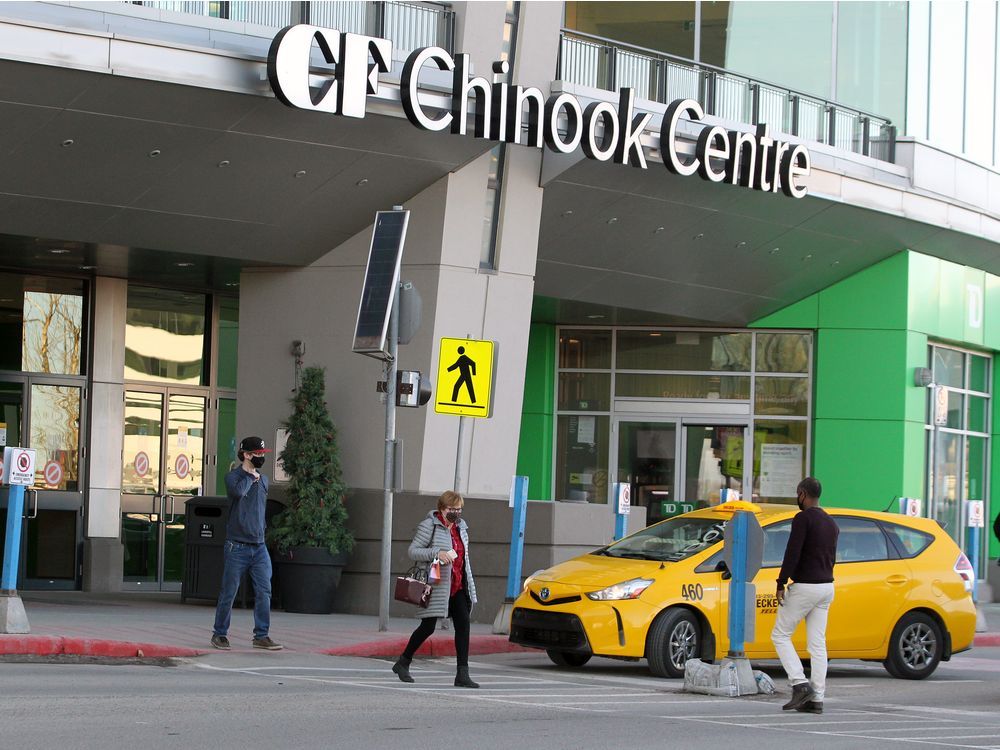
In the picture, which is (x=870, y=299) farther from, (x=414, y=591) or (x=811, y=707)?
(x=414, y=591)

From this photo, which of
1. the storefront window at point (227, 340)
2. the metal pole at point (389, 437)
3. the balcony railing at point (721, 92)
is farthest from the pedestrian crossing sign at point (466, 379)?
the storefront window at point (227, 340)

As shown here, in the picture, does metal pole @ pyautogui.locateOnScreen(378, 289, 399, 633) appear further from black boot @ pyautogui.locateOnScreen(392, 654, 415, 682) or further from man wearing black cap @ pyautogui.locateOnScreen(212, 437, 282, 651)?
black boot @ pyautogui.locateOnScreen(392, 654, 415, 682)

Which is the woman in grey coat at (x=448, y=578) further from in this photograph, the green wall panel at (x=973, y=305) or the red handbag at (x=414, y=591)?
the green wall panel at (x=973, y=305)

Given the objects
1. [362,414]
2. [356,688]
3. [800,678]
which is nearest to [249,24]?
[362,414]

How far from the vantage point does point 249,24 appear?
16359mm

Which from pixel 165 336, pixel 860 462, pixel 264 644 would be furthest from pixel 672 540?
pixel 860 462

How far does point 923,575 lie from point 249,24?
29.7ft

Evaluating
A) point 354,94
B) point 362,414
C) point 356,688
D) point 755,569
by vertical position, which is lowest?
point 356,688

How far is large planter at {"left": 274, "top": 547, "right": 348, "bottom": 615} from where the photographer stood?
17.6 m

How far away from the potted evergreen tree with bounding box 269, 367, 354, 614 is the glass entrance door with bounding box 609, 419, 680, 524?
9.16 meters

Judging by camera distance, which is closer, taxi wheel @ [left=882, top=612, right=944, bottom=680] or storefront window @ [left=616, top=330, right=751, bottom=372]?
taxi wheel @ [left=882, top=612, right=944, bottom=680]

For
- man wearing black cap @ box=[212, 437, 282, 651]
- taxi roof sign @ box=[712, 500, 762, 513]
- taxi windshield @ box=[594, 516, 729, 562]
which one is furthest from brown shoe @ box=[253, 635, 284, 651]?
taxi roof sign @ box=[712, 500, 762, 513]

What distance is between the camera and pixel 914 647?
46.2 ft

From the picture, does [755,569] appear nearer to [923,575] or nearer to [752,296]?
[923,575]
